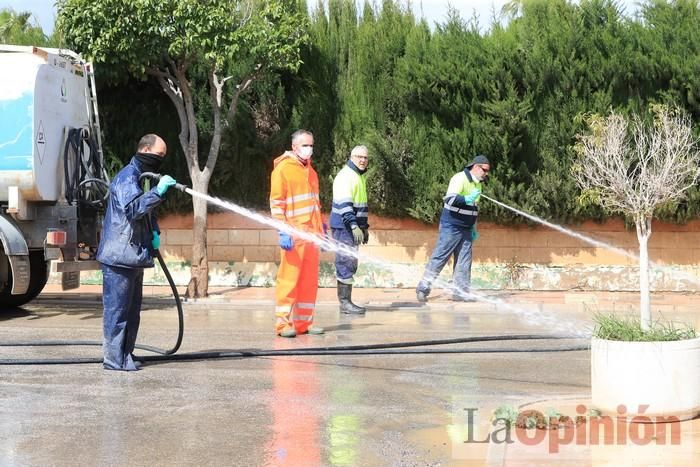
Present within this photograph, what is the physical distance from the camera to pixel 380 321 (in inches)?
468

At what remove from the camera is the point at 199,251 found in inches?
571

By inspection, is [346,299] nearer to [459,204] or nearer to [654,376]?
[459,204]

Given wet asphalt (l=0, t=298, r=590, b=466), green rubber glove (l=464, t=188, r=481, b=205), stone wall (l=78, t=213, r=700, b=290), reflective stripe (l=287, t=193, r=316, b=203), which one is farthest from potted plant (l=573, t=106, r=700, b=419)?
reflective stripe (l=287, t=193, r=316, b=203)

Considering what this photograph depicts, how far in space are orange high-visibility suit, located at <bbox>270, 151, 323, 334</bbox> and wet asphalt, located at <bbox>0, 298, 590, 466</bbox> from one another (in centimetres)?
34

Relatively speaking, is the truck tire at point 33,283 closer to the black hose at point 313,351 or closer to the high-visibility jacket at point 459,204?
the black hose at point 313,351

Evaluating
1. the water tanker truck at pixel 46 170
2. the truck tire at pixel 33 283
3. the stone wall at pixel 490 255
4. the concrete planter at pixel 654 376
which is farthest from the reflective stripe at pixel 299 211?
the stone wall at pixel 490 255

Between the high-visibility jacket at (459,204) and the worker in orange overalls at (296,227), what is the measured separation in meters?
3.21

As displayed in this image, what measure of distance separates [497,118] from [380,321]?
408 cm

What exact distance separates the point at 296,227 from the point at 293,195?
30 cm

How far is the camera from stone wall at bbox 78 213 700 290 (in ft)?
49.2

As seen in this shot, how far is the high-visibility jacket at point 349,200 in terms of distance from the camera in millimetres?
12023

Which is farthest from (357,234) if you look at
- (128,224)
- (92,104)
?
(128,224)

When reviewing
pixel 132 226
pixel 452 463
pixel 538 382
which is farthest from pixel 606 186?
pixel 452 463

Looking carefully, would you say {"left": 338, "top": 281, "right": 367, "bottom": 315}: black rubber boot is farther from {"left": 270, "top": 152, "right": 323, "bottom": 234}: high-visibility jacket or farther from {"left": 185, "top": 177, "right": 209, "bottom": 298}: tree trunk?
{"left": 185, "top": 177, "right": 209, "bottom": 298}: tree trunk
